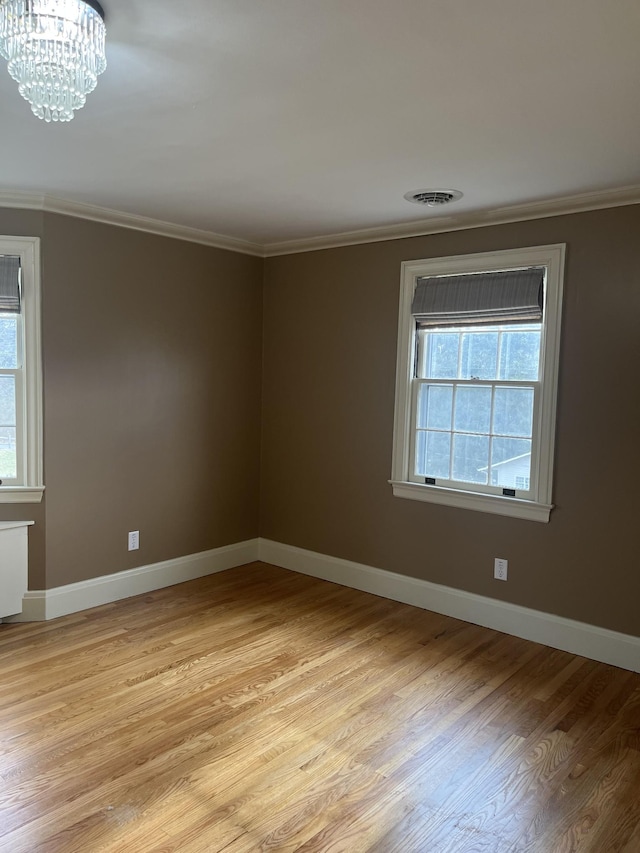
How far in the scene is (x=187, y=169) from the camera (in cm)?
295

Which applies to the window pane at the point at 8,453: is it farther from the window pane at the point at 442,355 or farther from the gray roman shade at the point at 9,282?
the window pane at the point at 442,355

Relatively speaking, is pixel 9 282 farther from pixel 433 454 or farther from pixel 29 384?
pixel 433 454

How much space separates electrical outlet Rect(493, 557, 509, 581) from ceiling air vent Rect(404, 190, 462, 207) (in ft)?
6.60

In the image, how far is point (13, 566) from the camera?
3.61 meters

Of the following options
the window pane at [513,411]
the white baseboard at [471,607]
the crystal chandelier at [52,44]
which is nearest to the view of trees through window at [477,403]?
the window pane at [513,411]

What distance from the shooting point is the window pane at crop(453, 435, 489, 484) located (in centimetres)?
378

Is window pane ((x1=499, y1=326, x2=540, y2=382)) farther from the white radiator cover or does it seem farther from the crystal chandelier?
the white radiator cover

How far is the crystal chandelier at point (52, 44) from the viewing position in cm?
160

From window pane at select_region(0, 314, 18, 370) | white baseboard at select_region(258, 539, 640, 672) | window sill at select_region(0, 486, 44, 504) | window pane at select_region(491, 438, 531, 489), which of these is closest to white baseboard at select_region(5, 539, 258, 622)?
white baseboard at select_region(258, 539, 640, 672)

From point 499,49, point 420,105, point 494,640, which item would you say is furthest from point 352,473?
point 499,49

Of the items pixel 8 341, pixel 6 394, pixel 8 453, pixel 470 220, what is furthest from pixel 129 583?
pixel 470 220

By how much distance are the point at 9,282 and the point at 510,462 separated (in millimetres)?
2971

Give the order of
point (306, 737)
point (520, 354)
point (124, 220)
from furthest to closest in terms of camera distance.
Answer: point (124, 220) → point (520, 354) → point (306, 737)

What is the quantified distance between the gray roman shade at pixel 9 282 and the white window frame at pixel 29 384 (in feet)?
0.11
